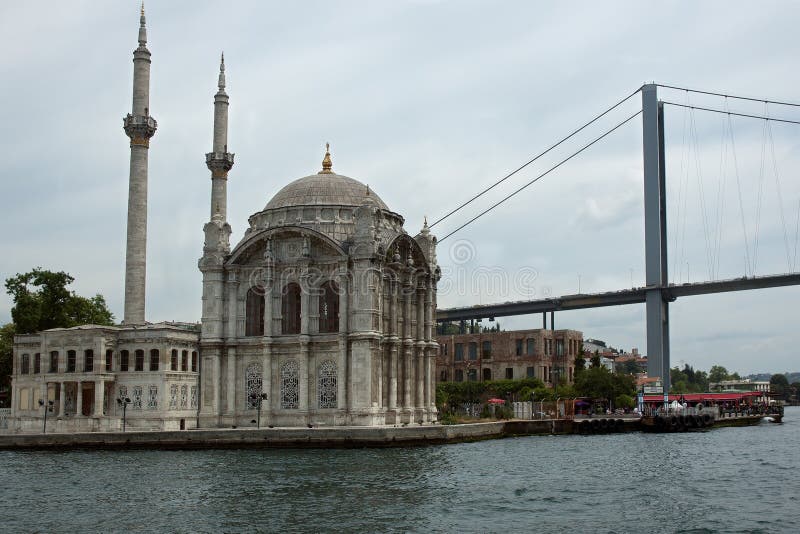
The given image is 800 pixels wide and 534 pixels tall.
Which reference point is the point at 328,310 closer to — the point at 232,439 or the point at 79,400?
the point at 232,439

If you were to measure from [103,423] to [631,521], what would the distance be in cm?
3747

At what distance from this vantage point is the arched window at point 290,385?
201 ft

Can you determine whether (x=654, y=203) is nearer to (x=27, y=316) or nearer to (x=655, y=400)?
(x=655, y=400)

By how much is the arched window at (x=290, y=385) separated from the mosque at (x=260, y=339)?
0.08 metres

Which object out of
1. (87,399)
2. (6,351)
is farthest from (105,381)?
(6,351)

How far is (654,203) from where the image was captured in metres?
96.2

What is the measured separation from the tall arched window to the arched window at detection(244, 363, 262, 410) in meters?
2.15

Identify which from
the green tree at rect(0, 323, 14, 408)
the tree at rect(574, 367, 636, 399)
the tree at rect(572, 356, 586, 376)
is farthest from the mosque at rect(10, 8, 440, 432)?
the tree at rect(572, 356, 586, 376)

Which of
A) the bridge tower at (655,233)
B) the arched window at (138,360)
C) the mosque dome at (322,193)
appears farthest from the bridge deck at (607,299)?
the arched window at (138,360)

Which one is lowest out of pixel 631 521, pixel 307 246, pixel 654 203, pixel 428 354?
pixel 631 521

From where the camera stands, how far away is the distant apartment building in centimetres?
10944

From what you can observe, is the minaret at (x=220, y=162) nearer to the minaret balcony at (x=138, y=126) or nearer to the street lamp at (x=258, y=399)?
the minaret balcony at (x=138, y=126)

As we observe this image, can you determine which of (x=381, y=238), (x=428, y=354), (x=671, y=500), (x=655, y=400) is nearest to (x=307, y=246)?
(x=381, y=238)

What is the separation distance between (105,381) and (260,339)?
9.19 metres
